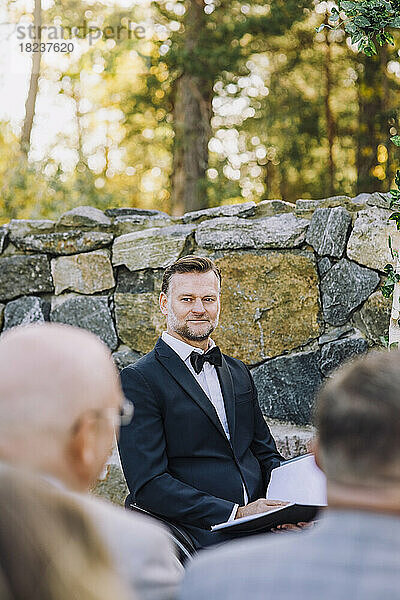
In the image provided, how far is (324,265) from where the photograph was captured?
Answer: 3.55 metres

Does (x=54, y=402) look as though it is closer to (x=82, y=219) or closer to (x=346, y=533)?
(x=346, y=533)

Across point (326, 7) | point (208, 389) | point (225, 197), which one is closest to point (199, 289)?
point (208, 389)

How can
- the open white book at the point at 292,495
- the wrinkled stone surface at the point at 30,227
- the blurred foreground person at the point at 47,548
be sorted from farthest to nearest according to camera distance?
the wrinkled stone surface at the point at 30,227
the open white book at the point at 292,495
the blurred foreground person at the point at 47,548

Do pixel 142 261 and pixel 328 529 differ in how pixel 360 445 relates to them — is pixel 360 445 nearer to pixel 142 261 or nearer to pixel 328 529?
pixel 328 529

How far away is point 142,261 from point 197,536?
167 cm

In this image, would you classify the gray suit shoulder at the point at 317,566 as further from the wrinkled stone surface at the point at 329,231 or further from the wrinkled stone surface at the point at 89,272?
the wrinkled stone surface at the point at 89,272

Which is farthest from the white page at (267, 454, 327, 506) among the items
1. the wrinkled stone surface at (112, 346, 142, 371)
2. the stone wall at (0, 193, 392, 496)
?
the wrinkled stone surface at (112, 346, 142, 371)

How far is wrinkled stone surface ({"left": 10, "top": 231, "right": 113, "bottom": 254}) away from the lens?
3.84 metres

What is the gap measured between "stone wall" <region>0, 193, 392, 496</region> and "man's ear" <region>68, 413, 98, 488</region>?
2.46 meters

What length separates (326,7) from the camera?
6.28 meters

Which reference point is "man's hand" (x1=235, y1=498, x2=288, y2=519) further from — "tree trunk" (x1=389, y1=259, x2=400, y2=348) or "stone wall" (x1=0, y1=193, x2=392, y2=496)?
"stone wall" (x1=0, y1=193, x2=392, y2=496)

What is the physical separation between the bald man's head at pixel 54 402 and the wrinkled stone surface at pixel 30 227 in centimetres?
291

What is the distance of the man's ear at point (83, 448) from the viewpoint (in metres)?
1.05

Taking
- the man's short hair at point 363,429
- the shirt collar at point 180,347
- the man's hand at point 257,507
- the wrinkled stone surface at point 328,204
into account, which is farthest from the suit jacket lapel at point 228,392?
the man's short hair at point 363,429
